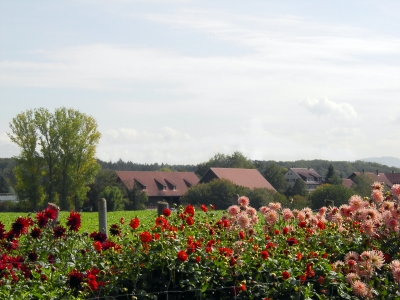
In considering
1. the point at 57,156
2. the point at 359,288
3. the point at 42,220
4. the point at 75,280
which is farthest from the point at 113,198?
the point at 75,280

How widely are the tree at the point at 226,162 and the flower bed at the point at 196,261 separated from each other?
293 feet

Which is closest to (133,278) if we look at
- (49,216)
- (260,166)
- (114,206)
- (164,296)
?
(164,296)

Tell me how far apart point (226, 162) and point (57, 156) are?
47.5 m

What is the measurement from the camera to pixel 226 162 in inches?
3883

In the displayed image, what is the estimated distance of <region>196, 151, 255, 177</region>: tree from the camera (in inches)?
3821

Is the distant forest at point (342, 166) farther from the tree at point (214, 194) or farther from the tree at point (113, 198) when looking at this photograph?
the tree at point (113, 198)

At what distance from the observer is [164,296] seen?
16.7ft

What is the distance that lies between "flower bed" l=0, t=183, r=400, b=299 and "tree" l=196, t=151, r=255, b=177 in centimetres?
8941

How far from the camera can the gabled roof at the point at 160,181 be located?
74.2m

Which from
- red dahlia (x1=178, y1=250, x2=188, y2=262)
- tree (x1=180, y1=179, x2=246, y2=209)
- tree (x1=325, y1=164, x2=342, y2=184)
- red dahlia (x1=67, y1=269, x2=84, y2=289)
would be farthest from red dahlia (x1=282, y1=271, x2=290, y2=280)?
tree (x1=325, y1=164, x2=342, y2=184)

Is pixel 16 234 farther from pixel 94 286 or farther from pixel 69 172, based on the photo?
pixel 69 172

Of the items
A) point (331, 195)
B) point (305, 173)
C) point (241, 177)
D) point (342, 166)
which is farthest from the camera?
point (342, 166)

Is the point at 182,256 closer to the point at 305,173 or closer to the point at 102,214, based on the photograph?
the point at 102,214

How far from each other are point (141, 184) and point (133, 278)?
69.1 metres
